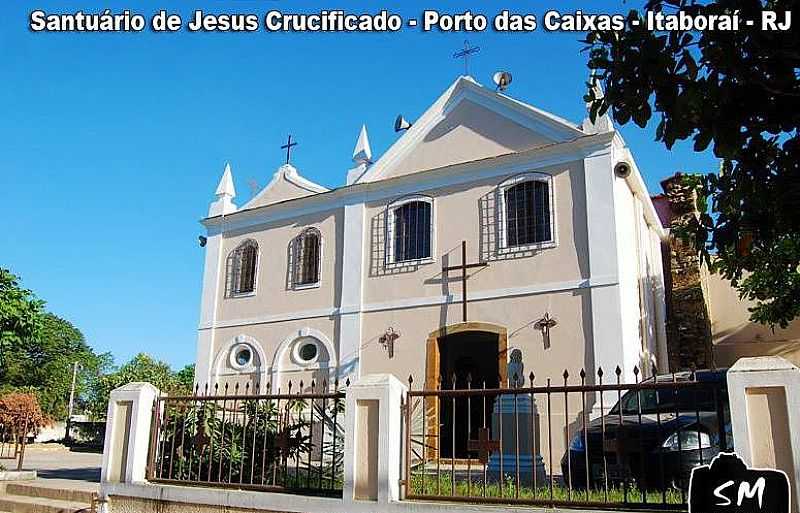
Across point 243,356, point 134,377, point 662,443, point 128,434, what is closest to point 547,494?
point 662,443

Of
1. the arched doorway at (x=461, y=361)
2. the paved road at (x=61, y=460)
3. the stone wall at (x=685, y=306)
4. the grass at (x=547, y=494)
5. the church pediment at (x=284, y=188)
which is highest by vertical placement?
the church pediment at (x=284, y=188)

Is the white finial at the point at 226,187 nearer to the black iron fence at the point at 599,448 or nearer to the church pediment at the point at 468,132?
the church pediment at the point at 468,132

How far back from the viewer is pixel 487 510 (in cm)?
593

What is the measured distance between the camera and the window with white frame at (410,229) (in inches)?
586

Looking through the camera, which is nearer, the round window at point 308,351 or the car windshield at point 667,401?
the car windshield at point 667,401

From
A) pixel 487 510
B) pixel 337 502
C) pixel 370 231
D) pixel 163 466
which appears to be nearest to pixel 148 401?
pixel 163 466

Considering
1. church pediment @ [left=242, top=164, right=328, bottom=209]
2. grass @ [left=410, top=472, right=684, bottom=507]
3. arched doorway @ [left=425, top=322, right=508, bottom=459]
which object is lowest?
grass @ [left=410, top=472, right=684, bottom=507]

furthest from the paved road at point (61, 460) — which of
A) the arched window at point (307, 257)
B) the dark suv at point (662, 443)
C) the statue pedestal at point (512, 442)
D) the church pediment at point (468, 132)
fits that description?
the dark suv at point (662, 443)

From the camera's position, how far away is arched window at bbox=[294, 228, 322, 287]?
16297 mm

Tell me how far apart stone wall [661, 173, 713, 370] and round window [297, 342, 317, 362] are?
8.16m

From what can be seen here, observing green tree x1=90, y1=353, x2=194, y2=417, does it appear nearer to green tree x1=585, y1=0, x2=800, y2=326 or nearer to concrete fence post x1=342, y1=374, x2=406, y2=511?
concrete fence post x1=342, y1=374, x2=406, y2=511

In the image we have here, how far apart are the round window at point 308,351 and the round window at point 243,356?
154 cm

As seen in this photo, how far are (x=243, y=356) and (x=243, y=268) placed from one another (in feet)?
7.25


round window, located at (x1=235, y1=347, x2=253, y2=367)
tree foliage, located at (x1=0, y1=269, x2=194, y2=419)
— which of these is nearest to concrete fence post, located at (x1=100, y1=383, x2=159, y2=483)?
round window, located at (x1=235, y1=347, x2=253, y2=367)
